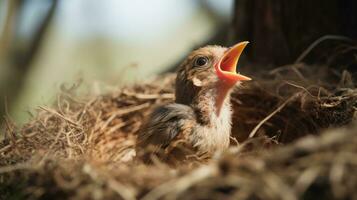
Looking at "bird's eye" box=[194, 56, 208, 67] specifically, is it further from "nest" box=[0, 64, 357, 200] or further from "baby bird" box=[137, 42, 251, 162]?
"nest" box=[0, 64, 357, 200]

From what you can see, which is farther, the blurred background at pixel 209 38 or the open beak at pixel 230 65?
the blurred background at pixel 209 38

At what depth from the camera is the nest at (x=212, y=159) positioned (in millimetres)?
1757

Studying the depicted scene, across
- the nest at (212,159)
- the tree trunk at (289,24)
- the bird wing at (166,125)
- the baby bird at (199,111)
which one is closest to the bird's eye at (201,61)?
the baby bird at (199,111)

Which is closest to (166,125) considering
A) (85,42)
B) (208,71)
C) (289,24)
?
(208,71)

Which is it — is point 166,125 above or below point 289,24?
below

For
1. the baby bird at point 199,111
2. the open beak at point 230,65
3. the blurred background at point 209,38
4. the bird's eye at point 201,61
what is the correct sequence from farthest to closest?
the blurred background at point 209,38 < the bird's eye at point 201,61 < the open beak at point 230,65 < the baby bird at point 199,111

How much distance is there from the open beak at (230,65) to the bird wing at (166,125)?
26 centimetres

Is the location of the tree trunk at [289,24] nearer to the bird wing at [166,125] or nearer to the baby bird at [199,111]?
the baby bird at [199,111]

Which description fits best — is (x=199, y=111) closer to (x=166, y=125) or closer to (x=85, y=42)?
(x=166, y=125)

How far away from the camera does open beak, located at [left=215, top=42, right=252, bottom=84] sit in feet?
9.77

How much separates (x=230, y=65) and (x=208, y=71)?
0.15m

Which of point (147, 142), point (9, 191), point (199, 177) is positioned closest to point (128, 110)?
point (147, 142)

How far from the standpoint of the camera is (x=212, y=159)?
2451 millimetres

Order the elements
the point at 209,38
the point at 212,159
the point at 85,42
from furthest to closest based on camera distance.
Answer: the point at 85,42 → the point at 209,38 → the point at 212,159
